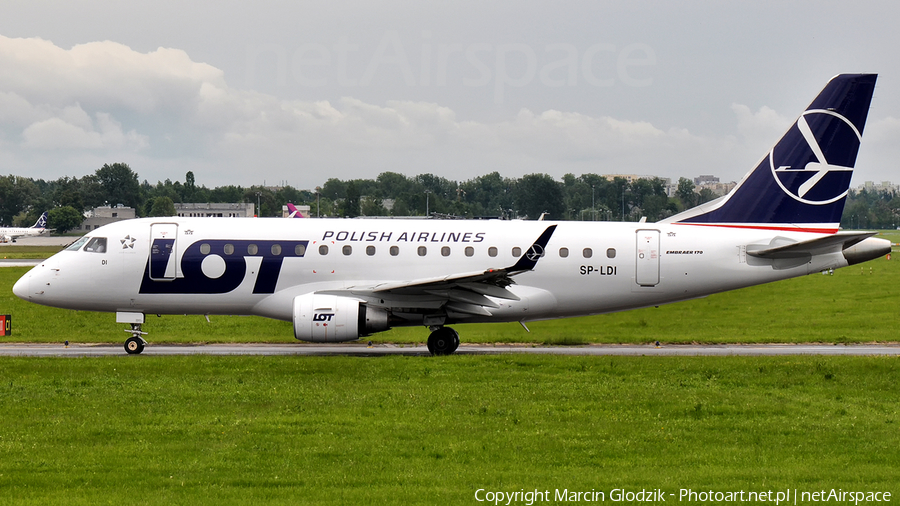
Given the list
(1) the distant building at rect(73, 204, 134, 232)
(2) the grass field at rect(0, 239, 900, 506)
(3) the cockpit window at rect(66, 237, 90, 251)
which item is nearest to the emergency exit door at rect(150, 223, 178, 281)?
(3) the cockpit window at rect(66, 237, 90, 251)

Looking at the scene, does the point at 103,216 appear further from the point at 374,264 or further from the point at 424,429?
the point at 424,429

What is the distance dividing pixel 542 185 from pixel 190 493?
93.3 m

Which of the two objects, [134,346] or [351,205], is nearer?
[134,346]

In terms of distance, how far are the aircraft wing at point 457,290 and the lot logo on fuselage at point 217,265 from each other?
1542 millimetres

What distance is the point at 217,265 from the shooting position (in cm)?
2416

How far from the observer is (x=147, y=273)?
2428 cm

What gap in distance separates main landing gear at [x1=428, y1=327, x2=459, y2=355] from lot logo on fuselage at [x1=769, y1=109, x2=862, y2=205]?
10126 millimetres

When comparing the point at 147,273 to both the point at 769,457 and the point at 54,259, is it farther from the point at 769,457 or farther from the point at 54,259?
the point at 769,457

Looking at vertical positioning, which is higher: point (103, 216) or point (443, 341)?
point (103, 216)

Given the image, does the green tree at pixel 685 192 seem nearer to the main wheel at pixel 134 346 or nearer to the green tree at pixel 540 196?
the green tree at pixel 540 196

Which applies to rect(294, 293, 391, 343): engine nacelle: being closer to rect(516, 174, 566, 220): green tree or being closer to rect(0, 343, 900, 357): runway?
rect(0, 343, 900, 357): runway

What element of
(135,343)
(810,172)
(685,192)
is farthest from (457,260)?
(685,192)

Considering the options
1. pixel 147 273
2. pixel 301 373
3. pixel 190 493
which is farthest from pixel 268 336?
pixel 190 493

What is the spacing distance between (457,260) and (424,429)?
10.6 meters
